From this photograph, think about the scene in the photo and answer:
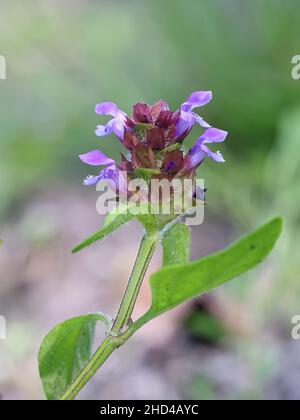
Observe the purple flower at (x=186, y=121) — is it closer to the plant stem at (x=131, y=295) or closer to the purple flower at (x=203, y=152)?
the purple flower at (x=203, y=152)

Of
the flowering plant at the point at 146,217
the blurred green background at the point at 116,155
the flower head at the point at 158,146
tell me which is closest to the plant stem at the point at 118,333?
the flowering plant at the point at 146,217

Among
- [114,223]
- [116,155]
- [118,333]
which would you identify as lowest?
[118,333]

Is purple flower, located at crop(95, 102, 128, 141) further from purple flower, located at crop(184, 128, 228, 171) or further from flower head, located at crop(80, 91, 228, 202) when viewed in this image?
purple flower, located at crop(184, 128, 228, 171)

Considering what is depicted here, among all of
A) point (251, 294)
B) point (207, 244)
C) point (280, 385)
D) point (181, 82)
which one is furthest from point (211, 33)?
point (280, 385)

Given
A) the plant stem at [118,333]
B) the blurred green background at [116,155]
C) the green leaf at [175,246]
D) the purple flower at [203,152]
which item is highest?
the blurred green background at [116,155]

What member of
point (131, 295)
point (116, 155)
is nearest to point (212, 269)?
point (131, 295)

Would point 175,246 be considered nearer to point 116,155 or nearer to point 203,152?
point 203,152

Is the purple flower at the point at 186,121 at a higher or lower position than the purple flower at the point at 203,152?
higher
